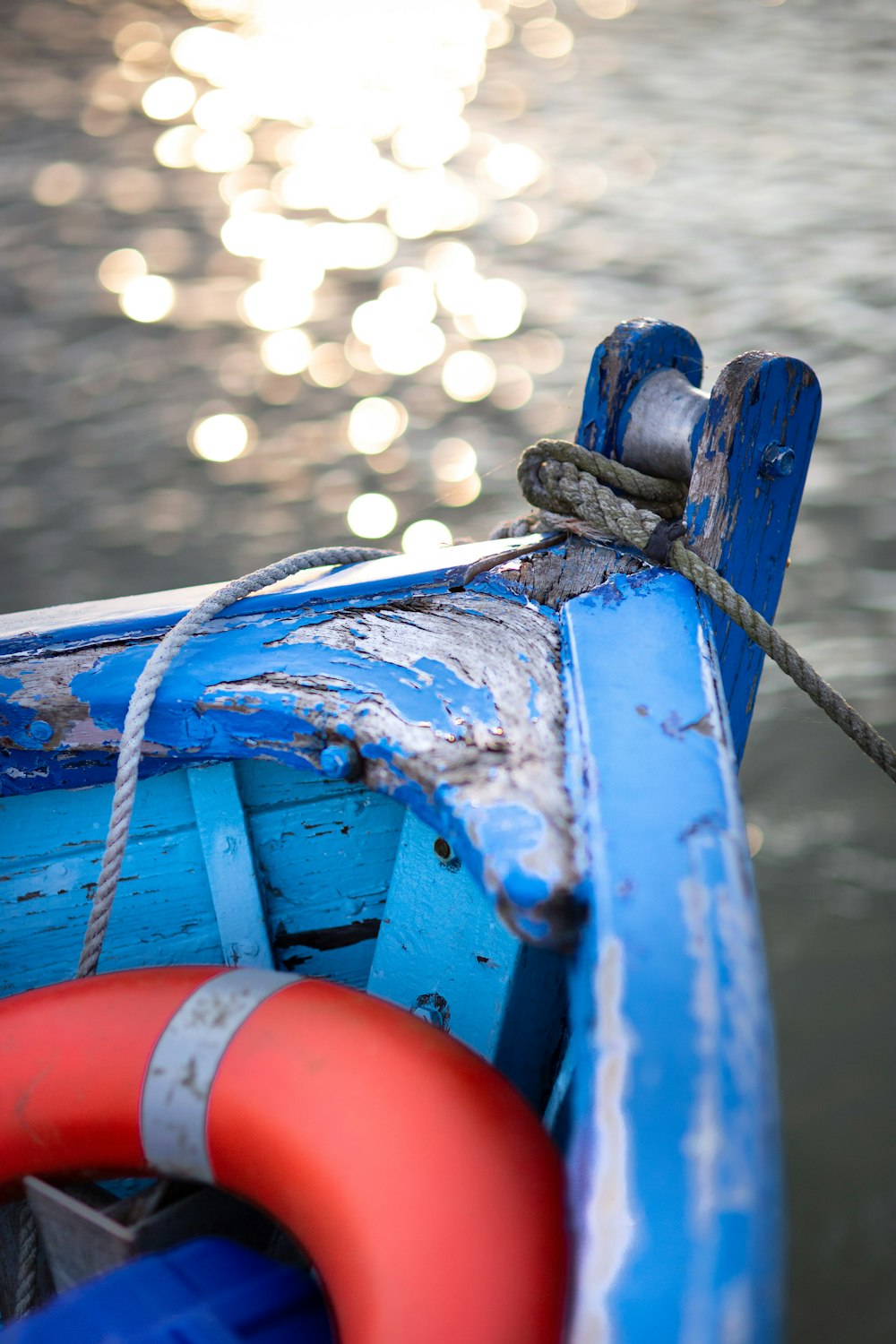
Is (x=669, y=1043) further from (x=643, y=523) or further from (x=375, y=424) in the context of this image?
(x=375, y=424)

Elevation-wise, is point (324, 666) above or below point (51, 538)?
above

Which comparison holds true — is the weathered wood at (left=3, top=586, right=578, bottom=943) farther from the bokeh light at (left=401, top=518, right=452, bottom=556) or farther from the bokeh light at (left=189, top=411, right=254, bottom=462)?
the bokeh light at (left=189, top=411, right=254, bottom=462)

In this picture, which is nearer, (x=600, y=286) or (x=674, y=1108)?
(x=674, y=1108)

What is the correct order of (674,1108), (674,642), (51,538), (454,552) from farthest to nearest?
(51,538)
(454,552)
(674,642)
(674,1108)

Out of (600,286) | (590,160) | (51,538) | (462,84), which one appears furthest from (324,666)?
(462,84)

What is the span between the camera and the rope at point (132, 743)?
0.98m

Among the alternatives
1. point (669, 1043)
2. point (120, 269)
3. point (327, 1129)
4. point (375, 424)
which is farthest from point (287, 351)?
point (669, 1043)

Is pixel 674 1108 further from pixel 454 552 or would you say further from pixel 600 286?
pixel 600 286

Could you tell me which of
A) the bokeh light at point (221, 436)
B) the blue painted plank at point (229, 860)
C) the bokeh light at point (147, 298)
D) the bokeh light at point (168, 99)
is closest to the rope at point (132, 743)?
the blue painted plank at point (229, 860)

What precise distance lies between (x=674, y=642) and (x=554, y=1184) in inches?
18.9

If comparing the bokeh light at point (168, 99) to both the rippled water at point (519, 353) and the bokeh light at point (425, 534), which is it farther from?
the bokeh light at point (425, 534)

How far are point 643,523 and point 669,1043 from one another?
24.4 inches

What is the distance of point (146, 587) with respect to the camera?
3832mm

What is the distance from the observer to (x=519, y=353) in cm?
519
